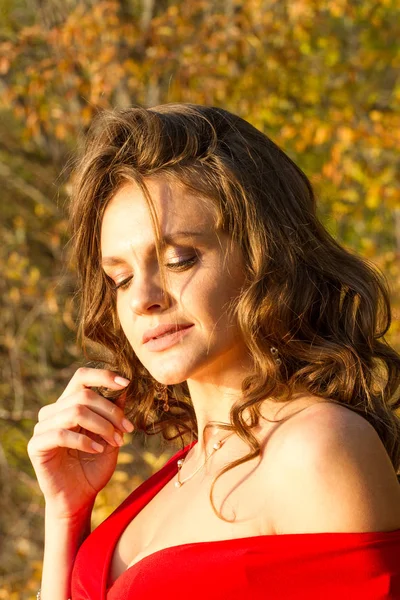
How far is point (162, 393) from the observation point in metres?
2.65

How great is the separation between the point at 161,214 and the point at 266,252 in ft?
0.82

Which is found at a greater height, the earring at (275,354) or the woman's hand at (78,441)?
the earring at (275,354)

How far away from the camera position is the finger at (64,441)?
2.36 meters

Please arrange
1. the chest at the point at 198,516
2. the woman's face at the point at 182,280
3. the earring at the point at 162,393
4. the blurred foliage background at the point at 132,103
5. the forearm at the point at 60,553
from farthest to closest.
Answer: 1. the blurred foliage background at the point at 132,103
2. the earring at the point at 162,393
3. the forearm at the point at 60,553
4. the woman's face at the point at 182,280
5. the chest at the point at 198,516

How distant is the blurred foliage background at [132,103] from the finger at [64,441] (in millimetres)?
2309

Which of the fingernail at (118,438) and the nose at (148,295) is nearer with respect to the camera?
the nose at (148,295)

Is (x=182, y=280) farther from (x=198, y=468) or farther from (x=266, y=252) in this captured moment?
(x=198, y=468)

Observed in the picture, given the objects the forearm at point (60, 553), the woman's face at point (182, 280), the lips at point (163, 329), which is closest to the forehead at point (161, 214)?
the woman's face at point (182, 280)

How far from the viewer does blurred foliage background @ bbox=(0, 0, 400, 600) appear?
5.25 metres

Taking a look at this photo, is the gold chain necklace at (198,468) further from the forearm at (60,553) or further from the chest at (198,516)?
the forearm at (60,553)

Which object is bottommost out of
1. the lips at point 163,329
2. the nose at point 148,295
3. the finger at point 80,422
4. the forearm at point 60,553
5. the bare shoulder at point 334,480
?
the forearm at point 60,553

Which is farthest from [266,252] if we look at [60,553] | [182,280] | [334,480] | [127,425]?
[60,553]

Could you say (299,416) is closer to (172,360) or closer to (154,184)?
(172,360)

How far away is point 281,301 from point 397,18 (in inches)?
218
